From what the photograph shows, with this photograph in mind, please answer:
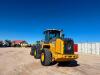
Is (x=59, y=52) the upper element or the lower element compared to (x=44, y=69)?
upper

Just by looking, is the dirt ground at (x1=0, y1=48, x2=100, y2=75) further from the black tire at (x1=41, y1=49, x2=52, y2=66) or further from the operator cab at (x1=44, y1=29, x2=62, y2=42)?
the operator cab at (x1=44, y1=29, x2=62, y2=42)

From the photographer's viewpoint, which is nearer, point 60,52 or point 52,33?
point 60,52

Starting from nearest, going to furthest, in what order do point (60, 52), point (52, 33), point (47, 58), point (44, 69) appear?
point (44, 69), point (60, 52), point (47, 58), point (52, 33)

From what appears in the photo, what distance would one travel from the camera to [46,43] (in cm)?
1795

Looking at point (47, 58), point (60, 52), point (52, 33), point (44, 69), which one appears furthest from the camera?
point (52, 33)

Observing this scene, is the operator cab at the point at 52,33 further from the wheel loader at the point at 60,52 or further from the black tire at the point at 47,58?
the black tire at the point at 47,58

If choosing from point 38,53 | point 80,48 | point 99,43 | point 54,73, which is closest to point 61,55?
point 54,73

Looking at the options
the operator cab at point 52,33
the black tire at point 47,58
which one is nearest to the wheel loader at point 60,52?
the black tire at point 47,58

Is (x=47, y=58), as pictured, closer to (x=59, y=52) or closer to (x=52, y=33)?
(x=59, y=52)

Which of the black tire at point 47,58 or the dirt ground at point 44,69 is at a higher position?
the black tire at point 47,58

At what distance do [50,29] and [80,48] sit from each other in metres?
19.6

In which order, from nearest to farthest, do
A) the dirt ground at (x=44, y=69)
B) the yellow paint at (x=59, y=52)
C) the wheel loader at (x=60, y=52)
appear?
the dirt ground at (x=44, y=69) < the yellow paint at (x=59, y=52) < the wheel loader at (x=60, y=52)

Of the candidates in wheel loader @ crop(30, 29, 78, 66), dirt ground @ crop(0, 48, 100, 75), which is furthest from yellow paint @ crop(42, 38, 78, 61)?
dirt ground @ crop(0, 48, 100, 75)

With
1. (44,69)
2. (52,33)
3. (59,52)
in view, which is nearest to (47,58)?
(59,52)
